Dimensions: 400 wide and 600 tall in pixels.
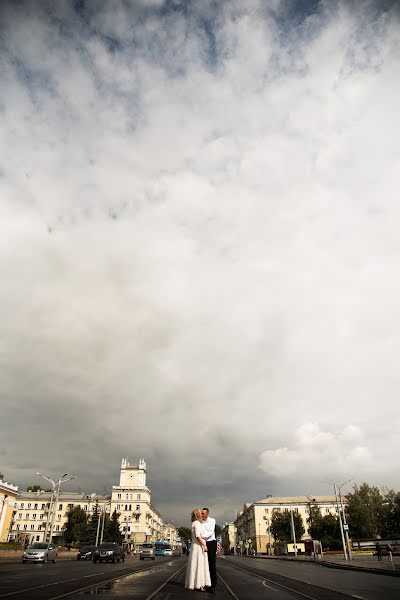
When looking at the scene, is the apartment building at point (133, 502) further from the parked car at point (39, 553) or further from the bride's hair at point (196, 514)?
the bride's hair at point (196, 514)

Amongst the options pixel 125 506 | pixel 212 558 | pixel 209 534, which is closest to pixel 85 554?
pixel 212 558

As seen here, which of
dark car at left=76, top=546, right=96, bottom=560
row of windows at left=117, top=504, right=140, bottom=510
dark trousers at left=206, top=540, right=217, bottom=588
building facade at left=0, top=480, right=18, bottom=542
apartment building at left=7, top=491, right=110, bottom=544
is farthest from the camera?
row of windows at left=117, top=504, right=140, bottom=510

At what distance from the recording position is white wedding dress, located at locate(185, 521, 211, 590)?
402 inches

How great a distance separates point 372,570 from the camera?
2311 centimetres

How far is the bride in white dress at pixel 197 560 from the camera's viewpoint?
10141 millimetres

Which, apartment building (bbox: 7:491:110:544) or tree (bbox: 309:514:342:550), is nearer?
tree (bbox: 309:514:342:550)

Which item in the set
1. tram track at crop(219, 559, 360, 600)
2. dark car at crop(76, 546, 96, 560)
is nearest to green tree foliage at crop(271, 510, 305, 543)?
dark car at crop(76, 546, 96, 560)

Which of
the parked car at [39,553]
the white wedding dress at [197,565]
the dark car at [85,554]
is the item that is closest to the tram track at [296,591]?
the white wedding dress at [197,565]

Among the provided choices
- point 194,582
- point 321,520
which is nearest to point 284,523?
point 321,520

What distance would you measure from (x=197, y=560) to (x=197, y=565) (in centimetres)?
22

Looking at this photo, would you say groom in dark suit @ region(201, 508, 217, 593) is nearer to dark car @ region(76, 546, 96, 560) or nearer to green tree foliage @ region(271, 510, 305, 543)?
dark car @ region(76, 546, 96, 560)

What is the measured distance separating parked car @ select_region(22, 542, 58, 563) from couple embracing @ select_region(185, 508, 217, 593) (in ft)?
83.0

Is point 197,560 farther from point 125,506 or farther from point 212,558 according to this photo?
point 125,506

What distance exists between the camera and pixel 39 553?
100 ft
